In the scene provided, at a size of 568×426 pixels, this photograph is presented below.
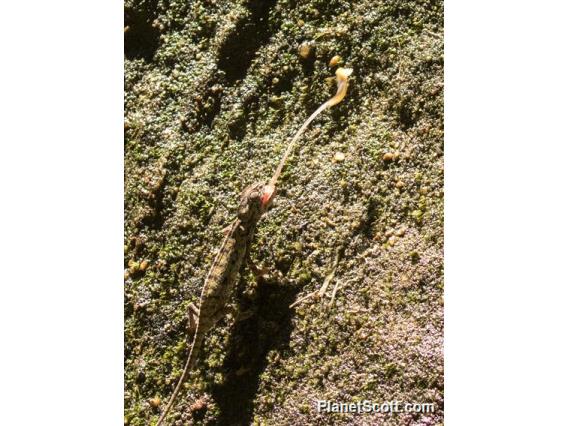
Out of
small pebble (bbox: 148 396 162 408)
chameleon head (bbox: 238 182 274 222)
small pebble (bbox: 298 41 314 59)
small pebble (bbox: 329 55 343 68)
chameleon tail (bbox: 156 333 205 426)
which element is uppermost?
small pebble (bbox: 298 41 314 59)

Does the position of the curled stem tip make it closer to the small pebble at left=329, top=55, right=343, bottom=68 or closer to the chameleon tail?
the small pebble at left=329, top=55, right=343, bottom=68

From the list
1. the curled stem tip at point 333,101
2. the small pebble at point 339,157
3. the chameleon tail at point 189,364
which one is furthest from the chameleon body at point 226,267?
the small pebble at point 339,157

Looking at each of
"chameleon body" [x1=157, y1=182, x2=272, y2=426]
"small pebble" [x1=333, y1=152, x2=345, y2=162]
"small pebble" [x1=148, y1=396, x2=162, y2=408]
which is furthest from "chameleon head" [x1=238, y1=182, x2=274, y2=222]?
"small pebble" [x1=148, y1=396, x2=162, y2=408]

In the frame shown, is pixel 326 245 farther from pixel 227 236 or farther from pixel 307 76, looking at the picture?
pixel 307 76

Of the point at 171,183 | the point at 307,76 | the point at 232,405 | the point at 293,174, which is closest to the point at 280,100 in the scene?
the point at 307,76

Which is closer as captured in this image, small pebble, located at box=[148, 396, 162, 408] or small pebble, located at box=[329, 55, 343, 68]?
small pebble, located at box=[148, 396, 162, 408]

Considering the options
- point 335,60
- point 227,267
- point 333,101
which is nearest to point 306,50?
point 335,60

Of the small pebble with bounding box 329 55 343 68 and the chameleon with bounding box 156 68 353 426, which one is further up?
the small pebble with bounding box 329 55 343 68

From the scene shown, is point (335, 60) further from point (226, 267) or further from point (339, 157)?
point (226, 267)

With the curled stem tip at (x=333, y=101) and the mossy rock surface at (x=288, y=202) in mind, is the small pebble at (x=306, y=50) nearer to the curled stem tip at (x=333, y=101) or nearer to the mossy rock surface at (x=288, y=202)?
the mossy rock surface at (x=288, y=202)
